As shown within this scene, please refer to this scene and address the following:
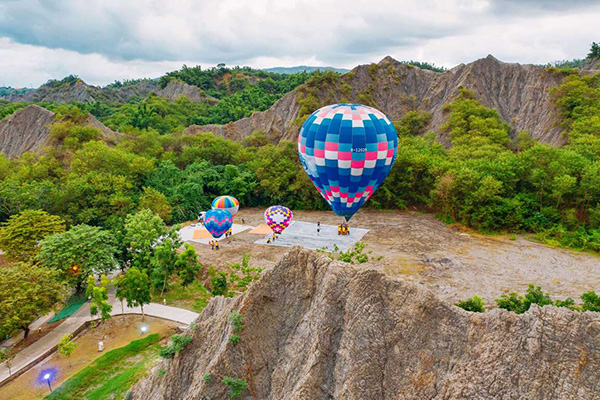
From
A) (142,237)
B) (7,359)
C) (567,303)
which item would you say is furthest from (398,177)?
(7,359)

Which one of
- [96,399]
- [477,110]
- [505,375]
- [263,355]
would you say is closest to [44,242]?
[96,399]

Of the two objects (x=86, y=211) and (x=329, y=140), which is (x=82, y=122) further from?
(x=329, y=140)

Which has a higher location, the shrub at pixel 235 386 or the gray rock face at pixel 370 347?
the gray rock face at pixel 370 347

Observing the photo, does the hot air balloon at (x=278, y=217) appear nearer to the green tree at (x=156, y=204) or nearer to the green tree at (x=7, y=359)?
the green tree at (x=156, y=204)

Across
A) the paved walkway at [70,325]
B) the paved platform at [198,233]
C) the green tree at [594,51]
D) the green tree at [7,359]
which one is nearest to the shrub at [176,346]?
the paved walkway at [70,325]

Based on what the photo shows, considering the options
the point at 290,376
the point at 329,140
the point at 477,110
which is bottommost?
the point at 290,376

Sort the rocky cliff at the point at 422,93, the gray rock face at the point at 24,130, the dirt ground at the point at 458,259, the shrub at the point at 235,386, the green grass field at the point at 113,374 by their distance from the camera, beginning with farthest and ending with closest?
the gray rock face at the point at 24,130 → the rocky cliff at the point at 422,93 → the dirt ground at the point at 458,259 → the green grass field at the point at 113,374 → the shrub at the point at 235,386

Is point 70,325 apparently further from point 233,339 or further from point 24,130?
point 24,130
